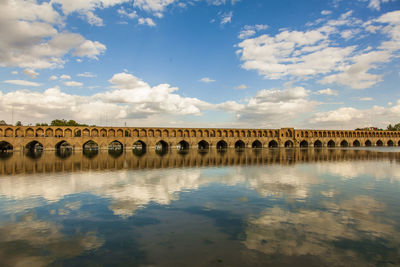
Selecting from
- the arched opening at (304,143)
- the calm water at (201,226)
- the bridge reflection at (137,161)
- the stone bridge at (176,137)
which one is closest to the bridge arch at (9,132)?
the stone bridge at (176,137)

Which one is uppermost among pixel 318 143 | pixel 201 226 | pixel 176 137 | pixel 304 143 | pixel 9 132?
pixel 9 132

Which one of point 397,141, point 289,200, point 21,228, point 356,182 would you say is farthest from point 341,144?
point 21,228

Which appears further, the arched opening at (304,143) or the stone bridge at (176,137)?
the arched opening at (304,143)

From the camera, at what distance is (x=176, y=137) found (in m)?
→ 70.1

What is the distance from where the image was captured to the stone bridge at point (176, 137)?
59781 millimetres

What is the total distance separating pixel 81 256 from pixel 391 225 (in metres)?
8.73

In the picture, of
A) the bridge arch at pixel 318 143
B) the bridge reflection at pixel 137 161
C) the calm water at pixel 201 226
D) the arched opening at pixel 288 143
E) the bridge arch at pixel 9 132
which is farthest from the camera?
the bridge arch at pixel 318 143

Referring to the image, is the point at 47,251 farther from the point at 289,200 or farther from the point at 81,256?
the point at 289,200

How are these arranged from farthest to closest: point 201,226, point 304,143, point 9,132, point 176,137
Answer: point 304,143 → point 176,137 → point 9,132 → point 201,226

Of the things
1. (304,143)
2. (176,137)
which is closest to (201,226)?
(176,137)

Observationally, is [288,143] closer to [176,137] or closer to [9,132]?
[176,137]

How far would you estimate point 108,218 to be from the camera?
27.3ft

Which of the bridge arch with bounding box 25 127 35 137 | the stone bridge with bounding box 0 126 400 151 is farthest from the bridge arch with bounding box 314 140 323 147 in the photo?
the bridge arch with bounding box 25 127 35 137

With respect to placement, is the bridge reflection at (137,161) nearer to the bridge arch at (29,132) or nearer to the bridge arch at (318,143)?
the bridge arch at (29,132)
